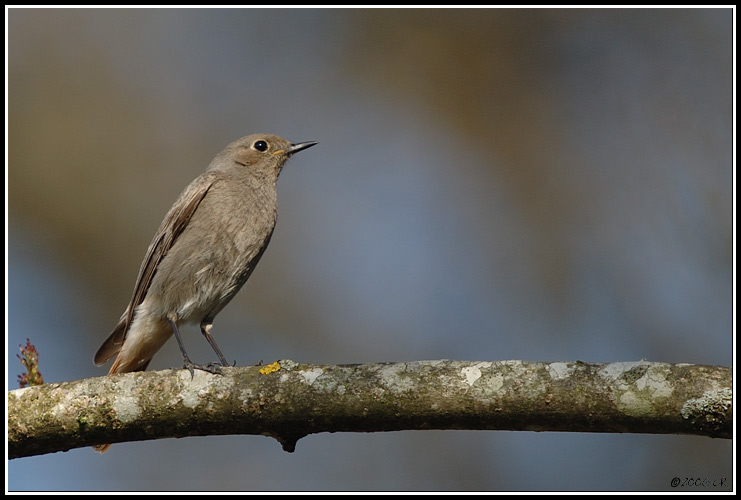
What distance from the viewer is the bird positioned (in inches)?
210

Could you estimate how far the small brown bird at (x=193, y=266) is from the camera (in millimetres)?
5324

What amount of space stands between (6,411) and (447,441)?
4.63m

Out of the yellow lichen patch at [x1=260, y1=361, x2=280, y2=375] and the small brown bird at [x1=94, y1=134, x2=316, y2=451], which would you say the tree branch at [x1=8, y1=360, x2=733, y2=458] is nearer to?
the yellow lichen patch at [x1=260, y1=361, x2=280, y2=375]

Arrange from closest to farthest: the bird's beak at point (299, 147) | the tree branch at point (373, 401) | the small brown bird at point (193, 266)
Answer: the tree branch at point (373, 401) → the small brown bird at point (193, 266) → the bird's beak at point (299, 147)

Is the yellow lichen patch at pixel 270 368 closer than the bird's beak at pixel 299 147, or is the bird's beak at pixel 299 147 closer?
the yellow lichen patch at pixel 270 368

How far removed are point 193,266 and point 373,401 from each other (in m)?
2.32

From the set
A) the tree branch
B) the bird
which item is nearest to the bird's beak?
the bird

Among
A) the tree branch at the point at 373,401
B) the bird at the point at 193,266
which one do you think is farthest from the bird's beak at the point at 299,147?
the tree branch at the point at 373,401

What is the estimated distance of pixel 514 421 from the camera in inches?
134

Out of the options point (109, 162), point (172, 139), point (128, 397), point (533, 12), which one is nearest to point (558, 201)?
point (533, 12)

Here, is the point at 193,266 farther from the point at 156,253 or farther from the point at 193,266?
the point at 156,253

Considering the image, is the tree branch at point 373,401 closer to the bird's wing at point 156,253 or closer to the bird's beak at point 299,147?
the bird's wing at point 156,253

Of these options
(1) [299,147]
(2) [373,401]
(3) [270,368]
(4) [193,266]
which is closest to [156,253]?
(4) [193,266]

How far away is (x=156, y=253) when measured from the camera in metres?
5.58
